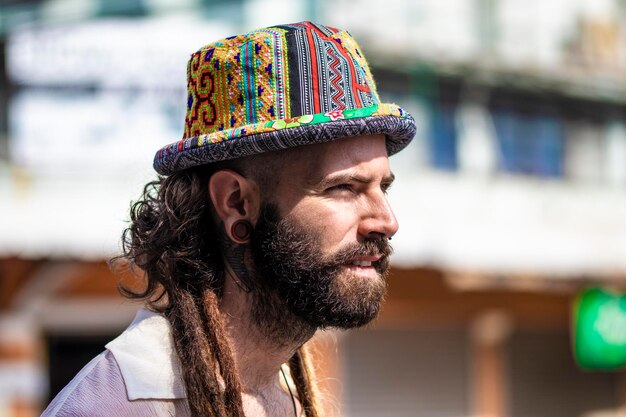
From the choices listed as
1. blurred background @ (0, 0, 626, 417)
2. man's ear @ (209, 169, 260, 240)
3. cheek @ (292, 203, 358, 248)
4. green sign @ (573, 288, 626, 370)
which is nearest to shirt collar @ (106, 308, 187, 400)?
man's ear @ (209, 169, 260, 240)

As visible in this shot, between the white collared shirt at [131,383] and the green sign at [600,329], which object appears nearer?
the white collared shirt at [131,383]

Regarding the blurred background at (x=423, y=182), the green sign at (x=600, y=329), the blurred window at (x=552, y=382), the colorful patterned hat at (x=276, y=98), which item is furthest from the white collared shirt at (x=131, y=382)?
the blurred window at (x=552, y=382)

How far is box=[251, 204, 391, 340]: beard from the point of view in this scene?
212cm

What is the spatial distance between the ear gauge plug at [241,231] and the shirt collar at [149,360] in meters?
0.23

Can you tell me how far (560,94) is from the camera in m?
15.6

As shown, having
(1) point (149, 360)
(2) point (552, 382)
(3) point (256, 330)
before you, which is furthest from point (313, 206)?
(2) point (552, 382)

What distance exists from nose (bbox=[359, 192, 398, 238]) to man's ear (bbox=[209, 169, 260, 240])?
230 mm

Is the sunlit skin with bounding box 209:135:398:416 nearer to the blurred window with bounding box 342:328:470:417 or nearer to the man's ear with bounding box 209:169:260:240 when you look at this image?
the man's ear with bounding box 209:169:260:240

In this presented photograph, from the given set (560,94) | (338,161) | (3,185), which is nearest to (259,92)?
(338,161)

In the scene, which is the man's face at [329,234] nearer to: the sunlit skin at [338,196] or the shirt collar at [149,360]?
the sunlit skin at [338,196]

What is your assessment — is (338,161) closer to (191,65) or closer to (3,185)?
(191,65)

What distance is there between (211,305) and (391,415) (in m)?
10.9

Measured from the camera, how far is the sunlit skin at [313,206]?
213cm

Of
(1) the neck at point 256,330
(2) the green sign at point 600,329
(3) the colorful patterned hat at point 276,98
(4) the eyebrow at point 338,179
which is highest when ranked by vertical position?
(3) the colorful patterned hat at point 276,98
